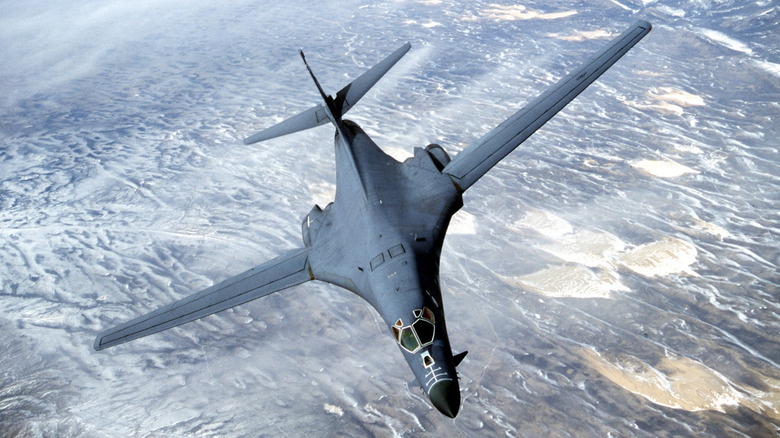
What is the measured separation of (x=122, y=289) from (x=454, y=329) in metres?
51.3

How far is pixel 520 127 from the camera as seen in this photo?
22.0m

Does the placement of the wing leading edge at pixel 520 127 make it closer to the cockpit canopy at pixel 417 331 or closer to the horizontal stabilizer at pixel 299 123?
the cockpit canopy at pixel 417 331

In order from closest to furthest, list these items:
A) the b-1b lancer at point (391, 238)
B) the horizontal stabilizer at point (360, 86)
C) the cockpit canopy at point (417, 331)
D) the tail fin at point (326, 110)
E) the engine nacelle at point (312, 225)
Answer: the cockpit canopy at point (417, 331), the b-1b lancer at point (391, 238), the engine nacelle at point (312, 225), the tail fin at point (326, 110), the horizontal stabilizer at point (360, 86)

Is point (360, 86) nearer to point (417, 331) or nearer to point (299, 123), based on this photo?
point (299, 123)

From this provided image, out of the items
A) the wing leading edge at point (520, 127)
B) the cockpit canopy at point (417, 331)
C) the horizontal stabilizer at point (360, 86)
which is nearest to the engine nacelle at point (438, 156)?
the wing leading edge at point (520, 127)

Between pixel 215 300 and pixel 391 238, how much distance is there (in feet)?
30.9

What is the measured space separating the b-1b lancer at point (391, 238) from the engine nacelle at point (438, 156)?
0.06m

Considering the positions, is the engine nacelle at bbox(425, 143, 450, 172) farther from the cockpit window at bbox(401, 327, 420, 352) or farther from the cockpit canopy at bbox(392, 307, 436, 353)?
the cockpit window at bbox(401, 327, 420, 352)

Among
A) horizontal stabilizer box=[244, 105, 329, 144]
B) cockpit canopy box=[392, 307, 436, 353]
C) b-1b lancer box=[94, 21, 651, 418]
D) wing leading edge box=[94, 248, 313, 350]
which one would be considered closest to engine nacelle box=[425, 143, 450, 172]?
b-1b lancer box=[94, 21, 651, 418]

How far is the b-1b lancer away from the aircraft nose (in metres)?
0.03

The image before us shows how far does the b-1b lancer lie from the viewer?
13.9 metres

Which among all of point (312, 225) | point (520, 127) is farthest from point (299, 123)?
point (520, 127)

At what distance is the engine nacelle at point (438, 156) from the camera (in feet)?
76.3

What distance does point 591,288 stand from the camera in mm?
56125
